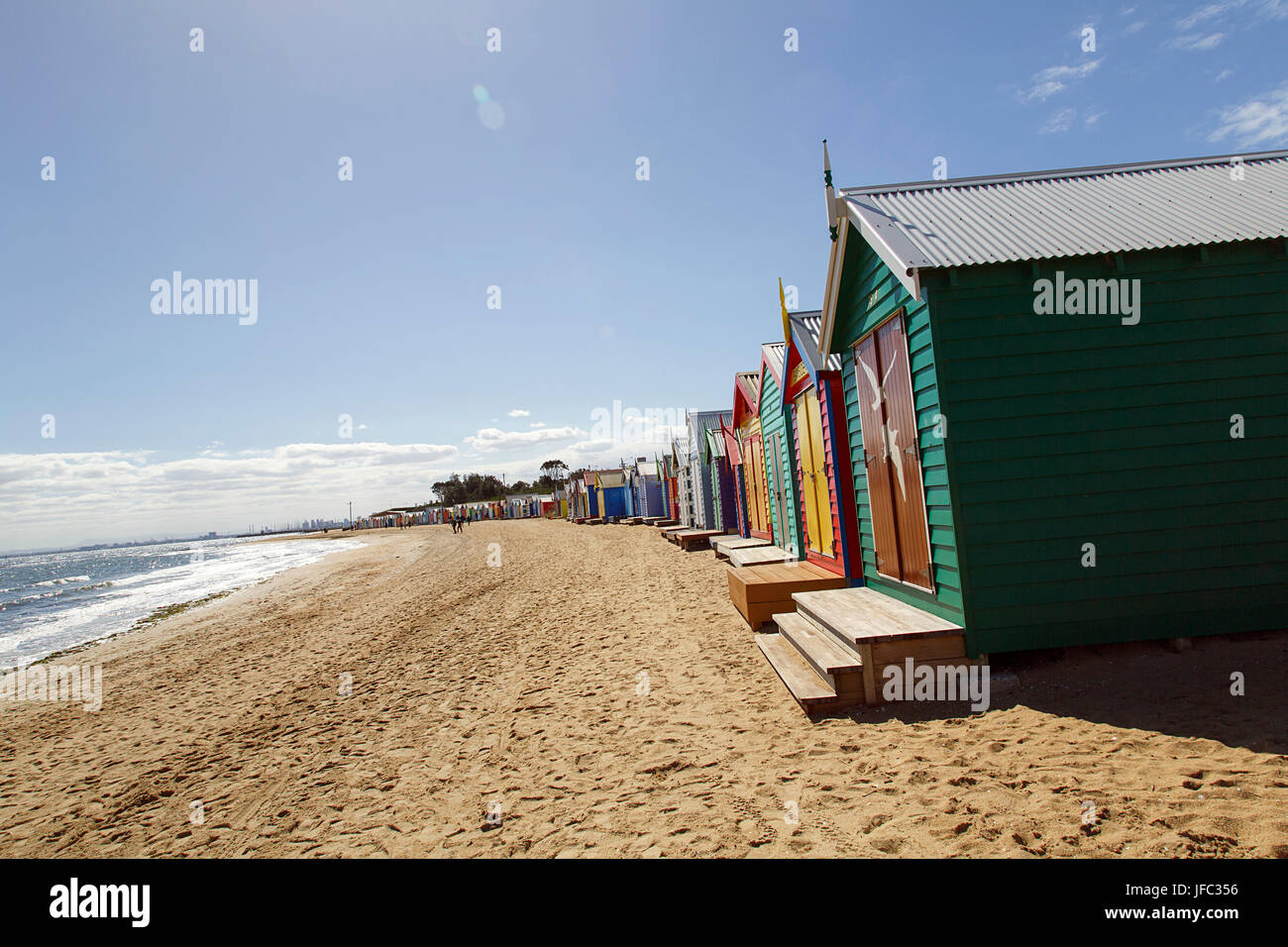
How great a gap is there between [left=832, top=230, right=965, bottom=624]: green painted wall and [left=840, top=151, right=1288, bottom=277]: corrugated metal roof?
484mm

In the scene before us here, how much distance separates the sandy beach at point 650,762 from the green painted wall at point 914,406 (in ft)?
3.19

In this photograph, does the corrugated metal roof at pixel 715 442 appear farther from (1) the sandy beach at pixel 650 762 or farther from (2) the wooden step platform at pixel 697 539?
(1) the sandy beach at pixel 650 762

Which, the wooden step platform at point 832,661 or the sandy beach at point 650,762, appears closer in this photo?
the sandy beach at point 650,762

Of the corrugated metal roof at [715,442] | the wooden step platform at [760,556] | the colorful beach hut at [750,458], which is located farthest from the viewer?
the corrugated metal roof at [715,442]

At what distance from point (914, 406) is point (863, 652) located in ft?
7.60

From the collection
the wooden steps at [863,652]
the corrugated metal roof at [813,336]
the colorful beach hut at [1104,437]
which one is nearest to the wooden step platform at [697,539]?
the corrugated metal roof at [813,336]

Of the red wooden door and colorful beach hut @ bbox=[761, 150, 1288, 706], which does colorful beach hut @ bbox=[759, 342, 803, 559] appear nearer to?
the red wooden door

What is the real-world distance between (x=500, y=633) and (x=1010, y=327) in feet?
28.4

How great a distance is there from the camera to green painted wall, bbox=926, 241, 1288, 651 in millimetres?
5414

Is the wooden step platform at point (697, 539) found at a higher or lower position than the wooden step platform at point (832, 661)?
higher

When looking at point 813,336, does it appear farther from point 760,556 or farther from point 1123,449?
point 1123,449

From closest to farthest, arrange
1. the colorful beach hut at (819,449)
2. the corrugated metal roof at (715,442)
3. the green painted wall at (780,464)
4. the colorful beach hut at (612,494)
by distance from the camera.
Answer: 1. the colorful beach hut at (819,449)
2. the green painted wall at (780,464)
3. the corrugated metal roof at (715,442)
4. the colorful beach hut at (612,494)

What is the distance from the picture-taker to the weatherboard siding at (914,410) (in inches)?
223

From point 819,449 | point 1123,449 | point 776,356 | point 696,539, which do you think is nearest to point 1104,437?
point 1123,449
